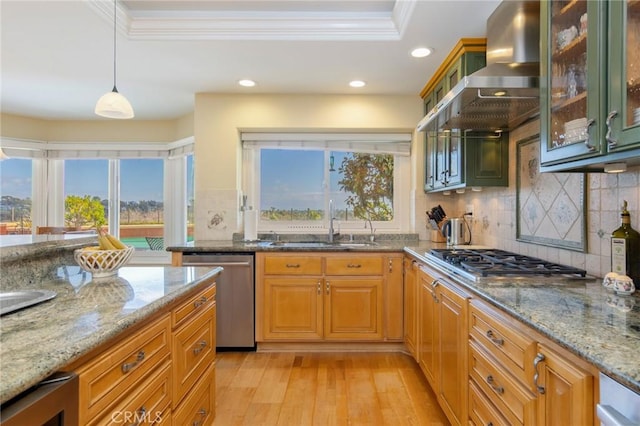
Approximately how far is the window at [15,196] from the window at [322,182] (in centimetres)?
296

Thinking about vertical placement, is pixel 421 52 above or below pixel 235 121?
above

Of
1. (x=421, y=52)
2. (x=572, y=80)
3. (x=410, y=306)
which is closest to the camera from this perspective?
(x=572, y=80)

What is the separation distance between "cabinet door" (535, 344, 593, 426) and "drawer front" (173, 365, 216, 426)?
1323 mm

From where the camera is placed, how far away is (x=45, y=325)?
0.98 m

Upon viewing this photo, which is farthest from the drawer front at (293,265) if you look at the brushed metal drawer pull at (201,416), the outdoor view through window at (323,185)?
the brushed metal drawer pull at (201,416)

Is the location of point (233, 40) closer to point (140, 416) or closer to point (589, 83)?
point (589, 83)

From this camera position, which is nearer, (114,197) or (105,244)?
(105,244)

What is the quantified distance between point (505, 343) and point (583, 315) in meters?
0.28

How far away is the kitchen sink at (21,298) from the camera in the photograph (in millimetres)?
1100

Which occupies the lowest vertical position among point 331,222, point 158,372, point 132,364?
point 158,372

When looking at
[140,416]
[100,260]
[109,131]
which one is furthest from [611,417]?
[109,131]

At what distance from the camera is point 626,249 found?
140 cm

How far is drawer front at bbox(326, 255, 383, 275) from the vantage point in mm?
2934

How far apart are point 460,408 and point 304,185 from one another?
2557 millimetres
